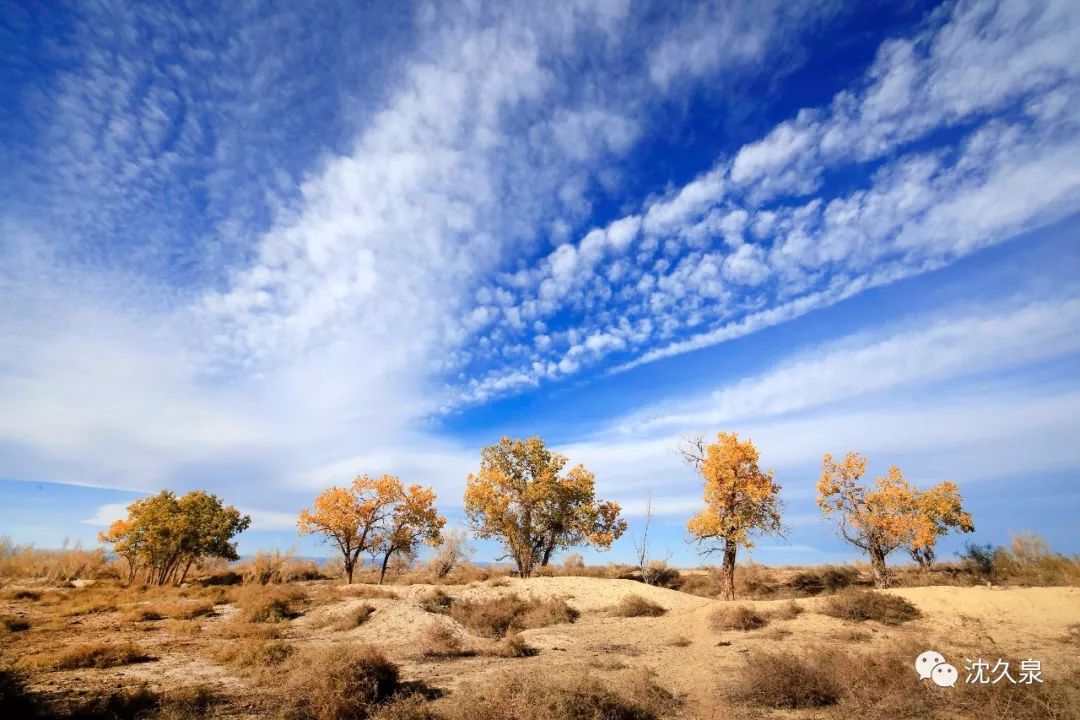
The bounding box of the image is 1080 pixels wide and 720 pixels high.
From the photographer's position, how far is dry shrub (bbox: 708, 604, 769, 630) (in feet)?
59.3

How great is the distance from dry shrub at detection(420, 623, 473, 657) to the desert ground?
0.22ft

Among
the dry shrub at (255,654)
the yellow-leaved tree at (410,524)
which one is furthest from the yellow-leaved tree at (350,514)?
the dry shrub at (255,654)

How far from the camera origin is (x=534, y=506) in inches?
1484

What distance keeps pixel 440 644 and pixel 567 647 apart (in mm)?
4426

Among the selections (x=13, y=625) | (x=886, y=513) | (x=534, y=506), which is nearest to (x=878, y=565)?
(x=886, y=513)

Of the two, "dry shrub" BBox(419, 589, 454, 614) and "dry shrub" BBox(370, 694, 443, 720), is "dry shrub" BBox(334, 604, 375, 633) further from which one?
"dry shrub" BBox(370, 694, 443, 720)

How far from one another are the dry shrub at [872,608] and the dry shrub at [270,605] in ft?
77.4

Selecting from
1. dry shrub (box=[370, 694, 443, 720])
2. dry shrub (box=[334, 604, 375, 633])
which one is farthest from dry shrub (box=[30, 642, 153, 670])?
dry shrub (box=[370, 694, 443, 720])

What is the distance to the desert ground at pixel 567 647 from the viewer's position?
10016 mm

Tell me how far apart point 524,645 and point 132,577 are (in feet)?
144

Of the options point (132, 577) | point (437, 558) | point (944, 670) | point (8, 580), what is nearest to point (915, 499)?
point (944, 670)

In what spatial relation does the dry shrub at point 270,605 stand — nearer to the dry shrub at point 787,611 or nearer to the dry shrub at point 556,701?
the dry shrub at point 556,701

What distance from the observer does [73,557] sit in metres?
45.1

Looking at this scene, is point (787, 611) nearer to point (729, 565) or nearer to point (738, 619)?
point (738, 619)
